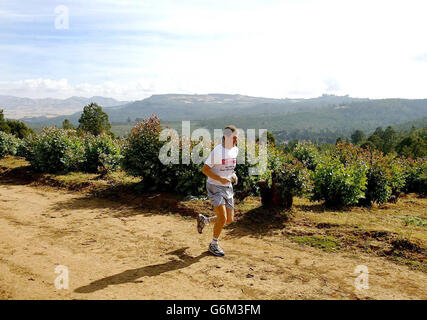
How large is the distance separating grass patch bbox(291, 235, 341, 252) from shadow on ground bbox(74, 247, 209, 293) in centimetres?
209

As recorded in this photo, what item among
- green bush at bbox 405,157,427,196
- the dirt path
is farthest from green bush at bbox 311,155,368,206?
green bush at bbox 405,157,427,196

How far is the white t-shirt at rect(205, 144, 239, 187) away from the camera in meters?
5.48

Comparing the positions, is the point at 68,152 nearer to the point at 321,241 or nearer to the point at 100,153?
the point at 100,153

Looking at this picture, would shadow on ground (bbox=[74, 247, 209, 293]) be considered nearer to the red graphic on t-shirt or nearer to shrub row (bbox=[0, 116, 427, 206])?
the red graphic on t-shirt

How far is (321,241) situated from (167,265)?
3222 mm

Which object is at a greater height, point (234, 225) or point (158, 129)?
point (158, 129)

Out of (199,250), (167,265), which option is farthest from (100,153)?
(167,265)

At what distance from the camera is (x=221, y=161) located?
5.48m

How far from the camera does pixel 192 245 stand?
6457mm

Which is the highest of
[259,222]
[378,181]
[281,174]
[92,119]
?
[92,119]

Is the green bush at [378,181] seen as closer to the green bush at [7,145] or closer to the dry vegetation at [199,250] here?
the dry vegetation at [199,250]

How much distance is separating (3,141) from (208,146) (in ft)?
53.2
